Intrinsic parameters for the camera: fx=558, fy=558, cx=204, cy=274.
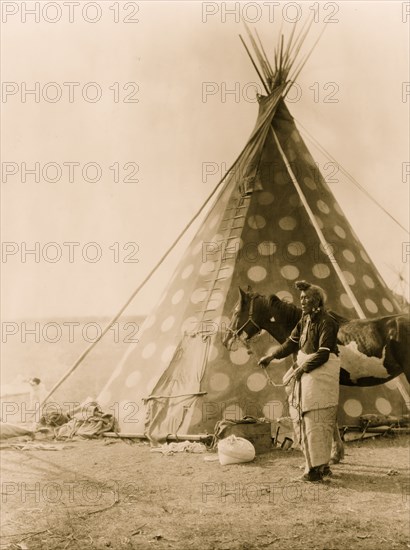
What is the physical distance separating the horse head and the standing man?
74 cm

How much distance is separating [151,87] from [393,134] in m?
2.21

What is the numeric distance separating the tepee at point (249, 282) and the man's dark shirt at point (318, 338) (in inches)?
54.7

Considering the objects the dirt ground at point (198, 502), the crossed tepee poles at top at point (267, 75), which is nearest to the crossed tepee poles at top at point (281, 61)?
the crossed tepee poles at top at point (267, 75)

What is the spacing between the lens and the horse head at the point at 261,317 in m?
4.91

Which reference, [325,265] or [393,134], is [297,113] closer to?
[393,134]

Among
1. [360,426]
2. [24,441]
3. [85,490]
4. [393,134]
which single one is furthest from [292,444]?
[393,134]

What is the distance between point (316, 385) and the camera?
4.04 metres

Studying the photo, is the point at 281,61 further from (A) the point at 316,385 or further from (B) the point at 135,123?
(A) the point at 316,385

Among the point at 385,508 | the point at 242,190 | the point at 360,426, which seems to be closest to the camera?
the point at 385,508

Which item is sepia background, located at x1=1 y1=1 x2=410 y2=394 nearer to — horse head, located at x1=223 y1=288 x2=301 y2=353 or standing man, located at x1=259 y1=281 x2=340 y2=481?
horse head, located at x1=223 y1=288 x2=301 y2=353

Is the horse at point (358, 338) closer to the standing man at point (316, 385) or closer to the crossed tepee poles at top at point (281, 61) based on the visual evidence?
the standing man at point (316, 385)

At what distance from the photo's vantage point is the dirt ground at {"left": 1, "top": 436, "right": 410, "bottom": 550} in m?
3.13

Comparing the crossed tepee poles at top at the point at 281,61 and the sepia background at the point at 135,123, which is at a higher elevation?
the crossed tepee poles at top at the point at 281,61

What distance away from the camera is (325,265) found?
6035 mm
